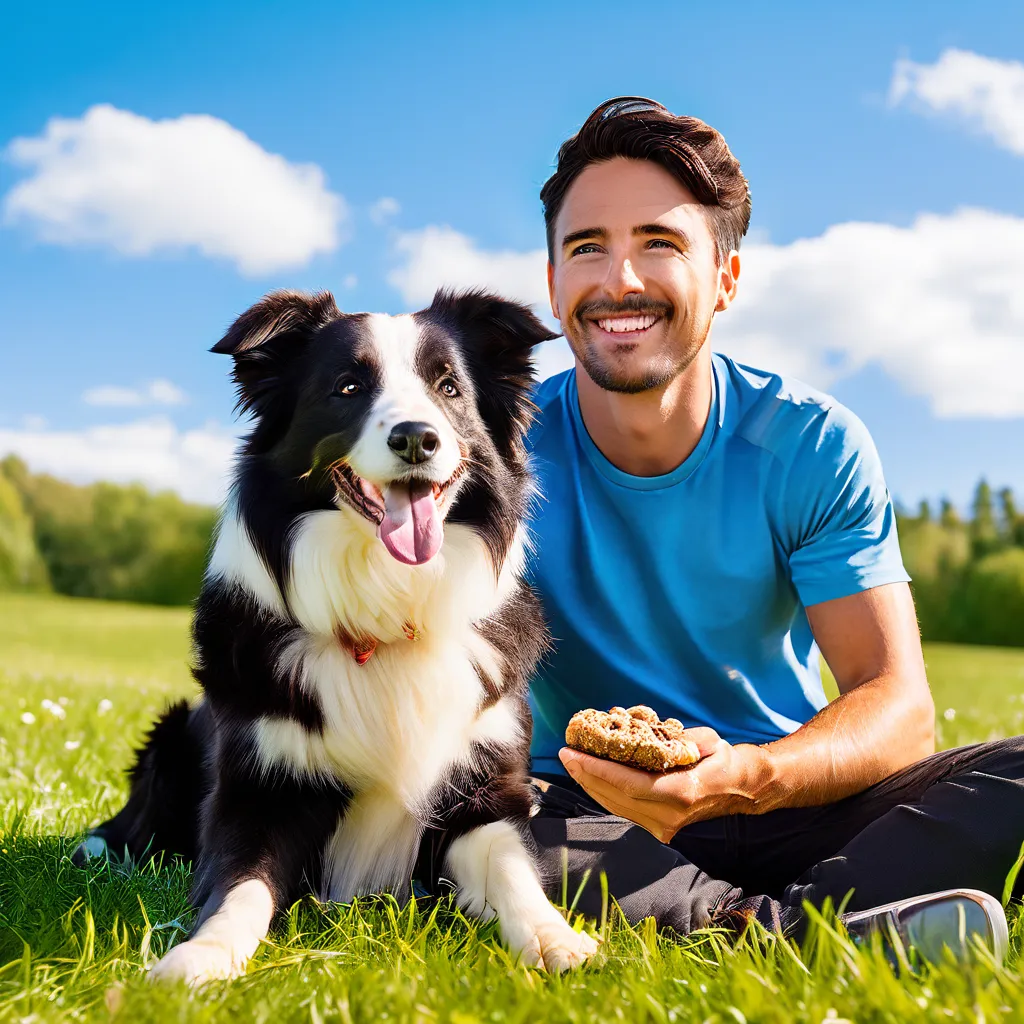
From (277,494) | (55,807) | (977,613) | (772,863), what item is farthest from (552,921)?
(977,613)

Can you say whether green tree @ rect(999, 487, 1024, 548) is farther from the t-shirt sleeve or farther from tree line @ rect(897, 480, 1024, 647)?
the t-shirt sleeve

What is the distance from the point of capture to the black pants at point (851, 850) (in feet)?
8.29

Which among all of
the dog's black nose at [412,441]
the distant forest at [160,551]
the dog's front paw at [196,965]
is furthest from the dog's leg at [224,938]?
the distant forest at [160,551]

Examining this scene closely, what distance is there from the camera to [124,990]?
192 cm

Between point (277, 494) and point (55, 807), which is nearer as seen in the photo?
point (277, 494)

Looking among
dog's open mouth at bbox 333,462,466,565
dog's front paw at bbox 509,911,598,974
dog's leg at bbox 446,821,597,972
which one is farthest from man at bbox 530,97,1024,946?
dog's open mouth at bbox 333,462,466,565

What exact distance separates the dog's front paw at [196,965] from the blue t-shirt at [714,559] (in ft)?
5.04

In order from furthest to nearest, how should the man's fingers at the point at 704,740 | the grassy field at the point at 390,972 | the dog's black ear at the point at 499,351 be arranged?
the dog's black ear at the point at 499,351, the man's fingers at the point at 704,740, the grassy field at the point at 390,972

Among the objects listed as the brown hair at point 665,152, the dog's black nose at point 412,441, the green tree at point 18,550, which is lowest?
the green tree at point 18,550

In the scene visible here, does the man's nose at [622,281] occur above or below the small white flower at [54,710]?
above

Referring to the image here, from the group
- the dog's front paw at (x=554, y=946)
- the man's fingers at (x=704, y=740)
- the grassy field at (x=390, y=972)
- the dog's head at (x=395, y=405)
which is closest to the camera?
the grassy field at (x=390, y=972)

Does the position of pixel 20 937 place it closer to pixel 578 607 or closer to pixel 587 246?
pixel 578 607

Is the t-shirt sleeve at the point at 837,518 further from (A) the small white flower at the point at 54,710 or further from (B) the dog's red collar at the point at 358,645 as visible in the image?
(A) the small white flower at the point at 54,710

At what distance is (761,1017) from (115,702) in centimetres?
577
